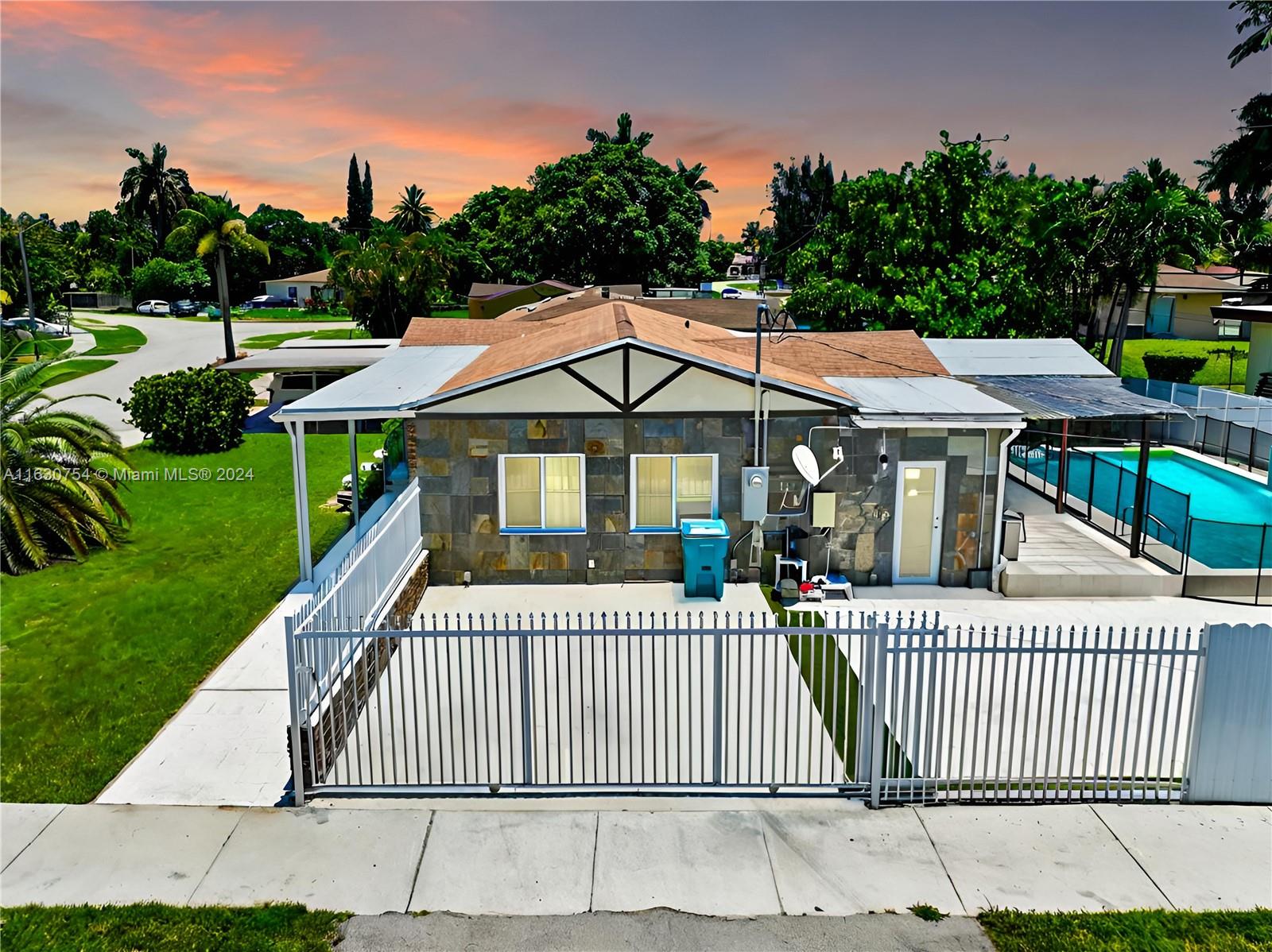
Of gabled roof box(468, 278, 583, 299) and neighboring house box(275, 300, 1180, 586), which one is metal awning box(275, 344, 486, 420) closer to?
neighboring house box(275, 300, 1180, 586)

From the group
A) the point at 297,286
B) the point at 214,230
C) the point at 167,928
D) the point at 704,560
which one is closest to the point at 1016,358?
the point at 704,560

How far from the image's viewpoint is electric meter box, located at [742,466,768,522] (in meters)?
14.1

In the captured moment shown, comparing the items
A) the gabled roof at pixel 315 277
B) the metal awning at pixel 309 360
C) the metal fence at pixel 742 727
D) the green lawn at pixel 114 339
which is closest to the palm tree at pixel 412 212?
the gabled roof at pixel 315 277

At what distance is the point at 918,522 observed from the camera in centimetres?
1466

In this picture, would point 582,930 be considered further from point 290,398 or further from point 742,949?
point 290,398

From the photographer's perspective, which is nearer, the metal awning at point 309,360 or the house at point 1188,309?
the metal awning at point 309,360

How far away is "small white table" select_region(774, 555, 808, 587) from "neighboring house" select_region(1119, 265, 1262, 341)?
4714 centimetres

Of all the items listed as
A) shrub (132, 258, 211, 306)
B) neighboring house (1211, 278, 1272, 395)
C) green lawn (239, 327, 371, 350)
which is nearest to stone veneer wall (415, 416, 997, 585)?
neighboring house (1211, 278, 1272, 395)

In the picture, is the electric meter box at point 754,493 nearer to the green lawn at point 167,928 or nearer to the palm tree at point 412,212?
the green lawn at point 167,928

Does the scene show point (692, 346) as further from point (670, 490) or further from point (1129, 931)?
point (1129, 931)

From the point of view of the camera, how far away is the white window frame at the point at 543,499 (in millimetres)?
14484

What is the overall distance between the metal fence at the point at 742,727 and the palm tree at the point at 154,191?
87.3m

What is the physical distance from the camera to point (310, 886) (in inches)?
286

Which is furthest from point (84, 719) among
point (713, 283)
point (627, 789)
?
point (713, 283)
